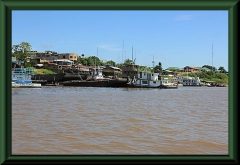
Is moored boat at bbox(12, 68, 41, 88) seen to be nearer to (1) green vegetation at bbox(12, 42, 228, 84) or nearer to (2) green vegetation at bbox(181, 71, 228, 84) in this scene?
(1) green vegetation at bbox(12, 42, 228, 84)

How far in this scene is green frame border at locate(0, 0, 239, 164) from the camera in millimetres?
1534

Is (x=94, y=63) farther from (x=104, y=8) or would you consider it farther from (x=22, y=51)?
(x=104, y=8)

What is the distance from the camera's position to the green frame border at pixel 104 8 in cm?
153

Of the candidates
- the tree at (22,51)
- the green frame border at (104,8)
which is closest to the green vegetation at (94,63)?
the tree at (22,51)

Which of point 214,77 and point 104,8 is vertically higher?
point 214,77

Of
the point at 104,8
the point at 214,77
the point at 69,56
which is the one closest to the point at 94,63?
the point at 69,56

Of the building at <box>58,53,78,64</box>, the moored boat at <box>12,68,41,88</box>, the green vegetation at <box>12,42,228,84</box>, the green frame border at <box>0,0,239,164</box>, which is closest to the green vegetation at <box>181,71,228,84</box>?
the green vegetation at <box>12,42,228,84</box>

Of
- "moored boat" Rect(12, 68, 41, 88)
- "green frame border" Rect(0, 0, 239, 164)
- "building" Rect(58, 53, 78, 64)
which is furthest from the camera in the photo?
"building" Rect(58, 53, 78, 64)

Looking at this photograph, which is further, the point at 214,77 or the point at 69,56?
the point at 214,77

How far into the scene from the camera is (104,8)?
1594 millimetres

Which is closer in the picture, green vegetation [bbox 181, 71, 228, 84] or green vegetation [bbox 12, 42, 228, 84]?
green vegetation [bbox 12, 42, 228, 84]

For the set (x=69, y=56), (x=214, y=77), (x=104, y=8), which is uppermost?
(x=69, y=56)

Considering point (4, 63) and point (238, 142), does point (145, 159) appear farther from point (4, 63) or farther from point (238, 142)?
point (4, 63)

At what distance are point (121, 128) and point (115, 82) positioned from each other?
3145 centimetres
